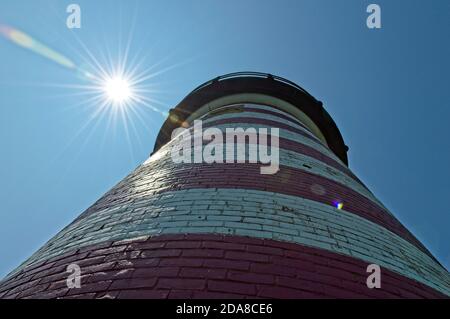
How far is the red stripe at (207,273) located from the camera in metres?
1.92

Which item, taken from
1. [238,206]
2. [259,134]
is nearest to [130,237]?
[238,206]

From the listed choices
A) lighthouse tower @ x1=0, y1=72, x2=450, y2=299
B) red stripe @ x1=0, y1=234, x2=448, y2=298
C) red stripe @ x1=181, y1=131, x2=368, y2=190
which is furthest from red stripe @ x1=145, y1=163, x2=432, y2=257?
red stripe @ x1=0, y1=234, x2=448, y2=298

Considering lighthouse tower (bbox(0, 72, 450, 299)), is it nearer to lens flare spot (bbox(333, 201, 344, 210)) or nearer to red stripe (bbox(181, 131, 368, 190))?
lens flare spot (bbox(333, 201, 344, 210))

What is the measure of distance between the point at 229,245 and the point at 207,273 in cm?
34

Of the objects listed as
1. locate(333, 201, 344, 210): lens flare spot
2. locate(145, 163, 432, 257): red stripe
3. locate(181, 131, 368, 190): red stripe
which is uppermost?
locate(181, 131, 368, 190): red stripe

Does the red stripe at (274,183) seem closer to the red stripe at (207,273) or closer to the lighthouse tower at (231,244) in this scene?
the lighthouse tower at (231,244)

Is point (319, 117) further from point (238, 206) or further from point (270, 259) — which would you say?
point (270, 259)

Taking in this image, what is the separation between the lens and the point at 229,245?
2.32 meters

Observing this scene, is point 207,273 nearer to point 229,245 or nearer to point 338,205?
point 229,245

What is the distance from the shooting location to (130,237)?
2477 millimetres

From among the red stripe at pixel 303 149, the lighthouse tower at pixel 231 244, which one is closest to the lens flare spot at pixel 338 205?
the lighthouse tower at pixel 231 244

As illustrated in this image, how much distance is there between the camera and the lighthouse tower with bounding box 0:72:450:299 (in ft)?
6.57

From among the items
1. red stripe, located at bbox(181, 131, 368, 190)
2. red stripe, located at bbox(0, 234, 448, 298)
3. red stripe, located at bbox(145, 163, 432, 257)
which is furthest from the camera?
red stripe, located at bbox(181, 131, 368, 190)

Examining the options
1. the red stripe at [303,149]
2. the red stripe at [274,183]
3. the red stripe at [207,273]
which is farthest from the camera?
the red stripe at [303,149]
